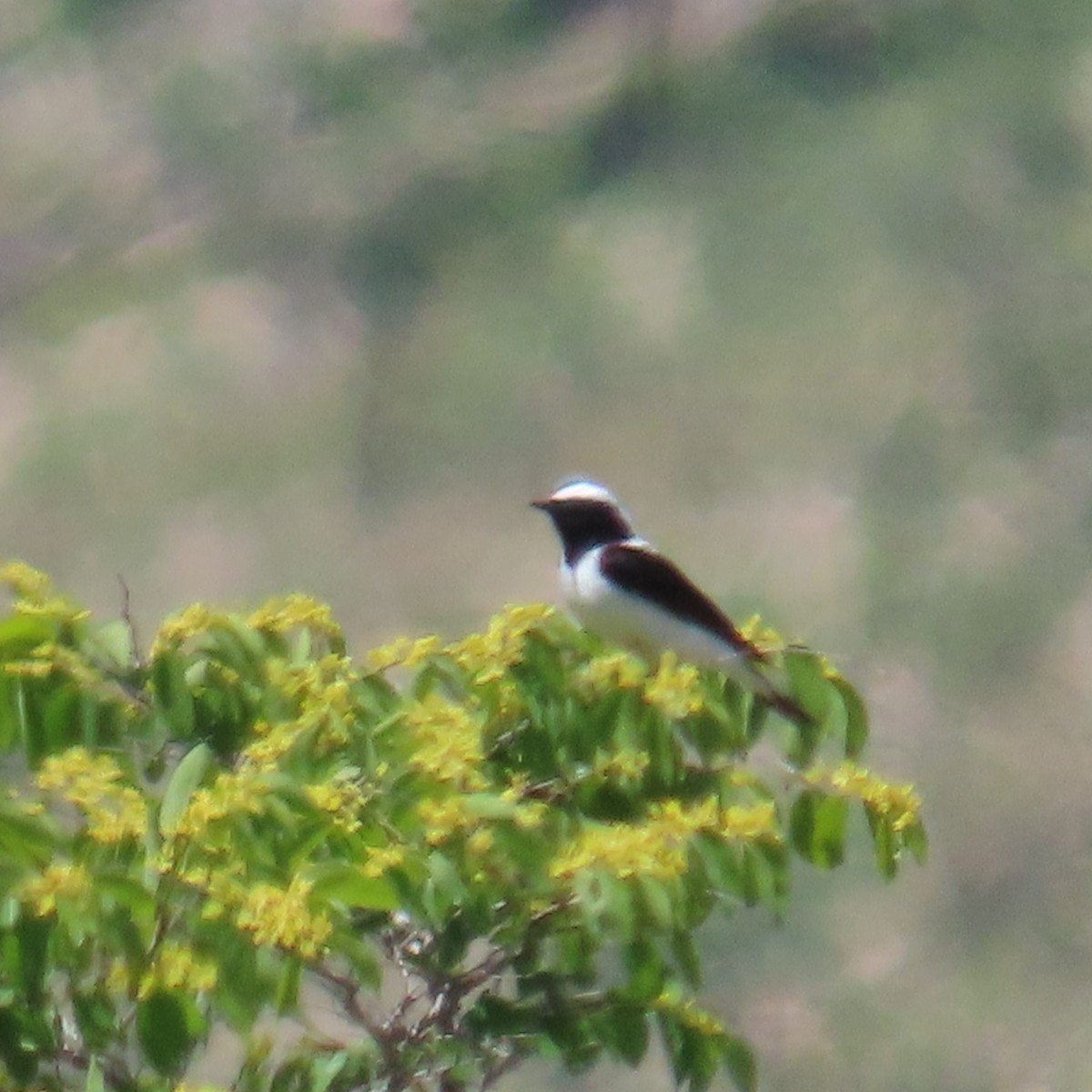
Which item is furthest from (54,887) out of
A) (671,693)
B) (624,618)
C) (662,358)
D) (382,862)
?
(662,358)

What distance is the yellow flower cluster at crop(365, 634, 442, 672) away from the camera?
2.42 m

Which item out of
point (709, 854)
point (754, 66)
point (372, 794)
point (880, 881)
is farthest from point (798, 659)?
point (754, 66)

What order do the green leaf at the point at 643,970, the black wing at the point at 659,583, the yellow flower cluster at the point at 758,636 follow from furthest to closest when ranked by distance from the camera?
the black wing at the point at 659,583 → the yellow flower cluster at the point at 758,636 → the green leaf at the point at 643,970

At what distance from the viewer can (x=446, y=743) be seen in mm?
2219

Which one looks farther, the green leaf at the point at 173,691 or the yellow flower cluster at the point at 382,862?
the green leaf at the point at 173,691

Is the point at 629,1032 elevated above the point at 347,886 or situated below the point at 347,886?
below

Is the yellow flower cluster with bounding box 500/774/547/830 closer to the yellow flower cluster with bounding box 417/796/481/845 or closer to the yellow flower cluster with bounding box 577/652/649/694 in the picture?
the yellow flower cluster with bounding box 417/796/481/845

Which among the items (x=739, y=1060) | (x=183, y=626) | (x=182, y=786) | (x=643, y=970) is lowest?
(x=739, y=1060)

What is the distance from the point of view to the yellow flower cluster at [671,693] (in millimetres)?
2385

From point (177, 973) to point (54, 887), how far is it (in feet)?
0.51

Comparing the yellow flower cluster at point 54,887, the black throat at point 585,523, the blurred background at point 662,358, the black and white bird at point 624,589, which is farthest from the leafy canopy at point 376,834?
the blurred background at point 662,358

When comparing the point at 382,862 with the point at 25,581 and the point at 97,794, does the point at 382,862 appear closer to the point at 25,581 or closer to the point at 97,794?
the point at 97,794

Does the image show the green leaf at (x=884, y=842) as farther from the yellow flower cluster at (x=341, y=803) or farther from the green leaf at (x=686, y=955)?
the yellow flower cluster at (x=341, y=803)

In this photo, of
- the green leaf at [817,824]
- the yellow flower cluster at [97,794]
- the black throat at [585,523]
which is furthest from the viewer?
the black throat at [585,523]
